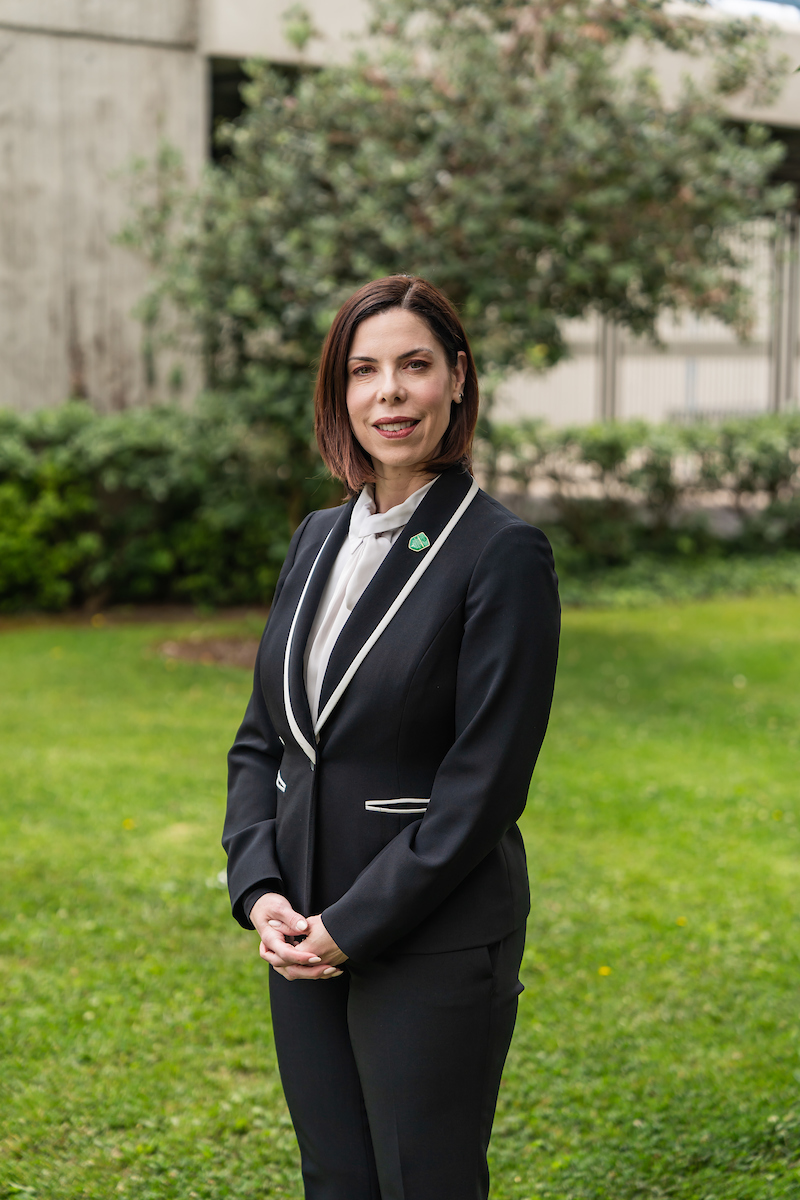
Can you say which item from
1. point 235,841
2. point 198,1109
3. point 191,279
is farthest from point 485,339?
point 235,841

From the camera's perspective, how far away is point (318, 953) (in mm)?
1996

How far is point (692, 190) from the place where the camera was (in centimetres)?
830

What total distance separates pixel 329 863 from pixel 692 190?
7.35m

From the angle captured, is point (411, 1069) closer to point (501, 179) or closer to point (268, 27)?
point (501, 179)

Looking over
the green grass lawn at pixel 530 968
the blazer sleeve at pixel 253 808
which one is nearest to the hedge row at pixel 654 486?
the green grass lawn at pixel 530 968

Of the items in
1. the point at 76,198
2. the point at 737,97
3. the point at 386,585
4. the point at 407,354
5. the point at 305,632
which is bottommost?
the point at 305,632

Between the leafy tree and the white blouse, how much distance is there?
602 centimetres

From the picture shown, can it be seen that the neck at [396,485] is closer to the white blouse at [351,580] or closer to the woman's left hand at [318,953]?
the white blouse at [351,580]

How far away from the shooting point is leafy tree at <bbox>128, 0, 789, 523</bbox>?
799cm

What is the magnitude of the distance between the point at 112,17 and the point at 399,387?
408 inches

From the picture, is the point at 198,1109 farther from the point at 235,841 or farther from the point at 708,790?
the point at 708,790

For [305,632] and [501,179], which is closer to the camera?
[305,632]

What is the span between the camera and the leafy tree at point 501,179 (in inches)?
315

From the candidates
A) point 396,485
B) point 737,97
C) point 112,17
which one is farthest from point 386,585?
point 737,97
